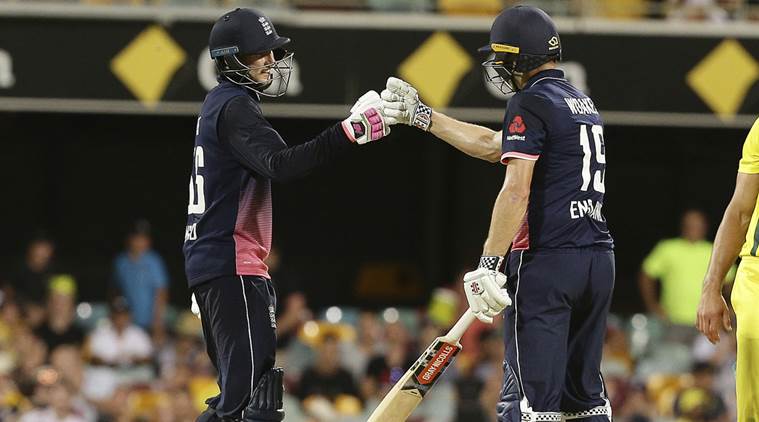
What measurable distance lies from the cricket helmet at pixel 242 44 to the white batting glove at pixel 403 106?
536 millimetres

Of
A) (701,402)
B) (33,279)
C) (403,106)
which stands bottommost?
(701,402)

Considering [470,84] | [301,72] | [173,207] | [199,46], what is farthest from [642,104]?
[173,207]

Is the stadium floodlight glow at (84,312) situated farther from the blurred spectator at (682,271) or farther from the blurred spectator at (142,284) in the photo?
the blurred spectator at (682,271)

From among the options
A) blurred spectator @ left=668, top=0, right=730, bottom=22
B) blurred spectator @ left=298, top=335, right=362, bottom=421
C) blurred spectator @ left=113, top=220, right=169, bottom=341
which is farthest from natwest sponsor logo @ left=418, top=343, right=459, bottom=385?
blurred spectator @ left=668, top=0, right=730, bottom=22

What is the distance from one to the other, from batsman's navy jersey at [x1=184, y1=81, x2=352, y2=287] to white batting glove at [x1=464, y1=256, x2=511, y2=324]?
2.54ft

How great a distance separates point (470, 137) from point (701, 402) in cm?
492

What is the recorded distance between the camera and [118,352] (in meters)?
12.4

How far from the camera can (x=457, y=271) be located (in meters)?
17.0

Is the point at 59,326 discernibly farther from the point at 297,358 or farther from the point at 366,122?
the point at 366,122

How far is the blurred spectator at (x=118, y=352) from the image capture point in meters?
12.0

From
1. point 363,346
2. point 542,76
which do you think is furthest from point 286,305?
point 542,76

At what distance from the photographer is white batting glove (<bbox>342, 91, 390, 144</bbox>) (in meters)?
6.02

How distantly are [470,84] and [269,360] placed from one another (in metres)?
7.06

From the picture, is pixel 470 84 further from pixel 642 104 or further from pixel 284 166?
pixel 284 166
